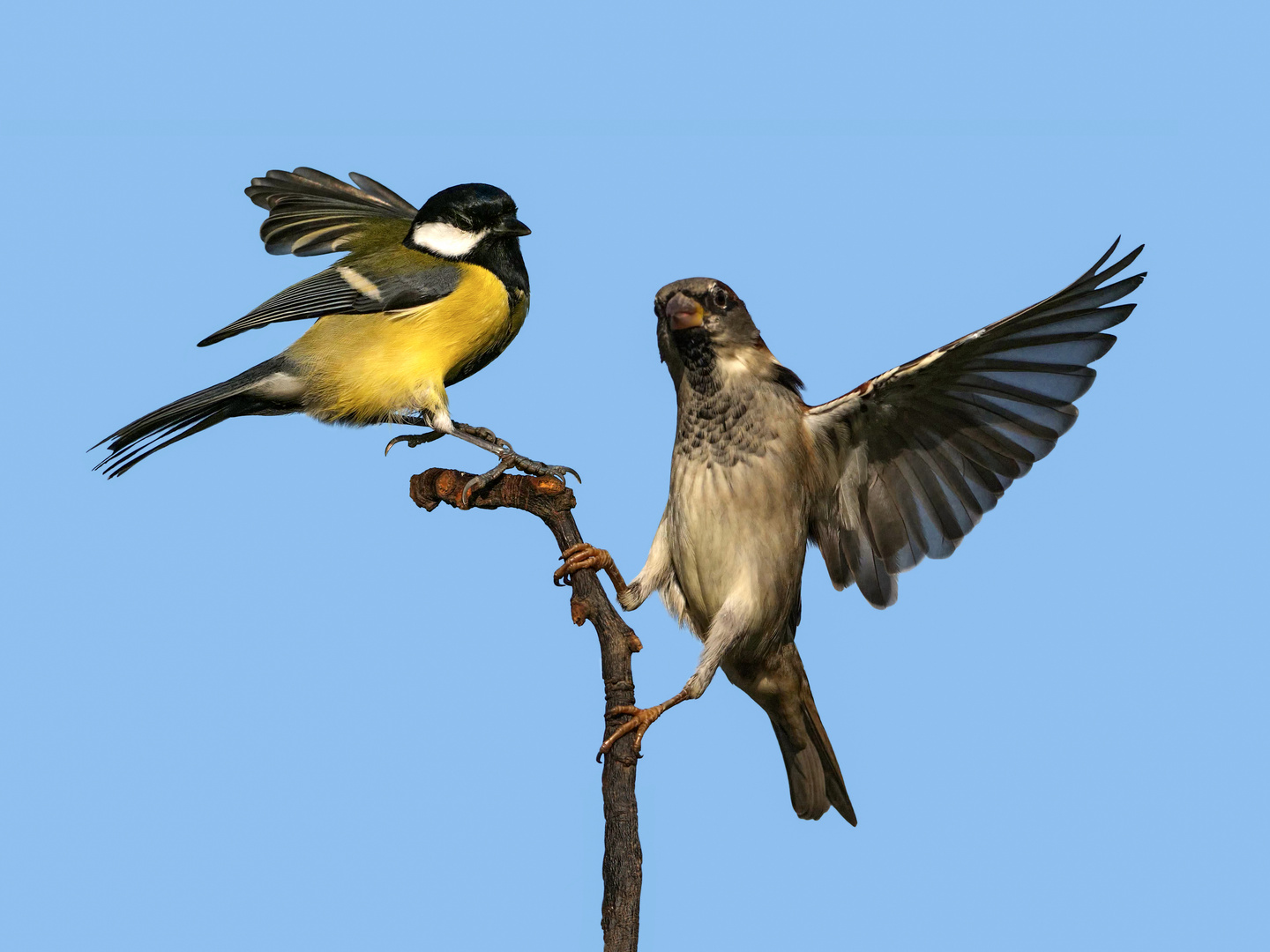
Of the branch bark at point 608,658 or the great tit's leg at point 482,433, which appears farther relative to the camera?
the great tit's leg at point 482,433

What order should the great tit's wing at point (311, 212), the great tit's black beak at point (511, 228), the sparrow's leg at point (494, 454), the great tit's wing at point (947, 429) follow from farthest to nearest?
the great tit's wing at point (311, 212) → the great tit's black beak at point (511, 228) → the sparrow's leg at point (494, 454) → the great tit's wing at point (947, 429)

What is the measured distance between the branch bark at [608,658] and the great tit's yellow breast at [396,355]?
0.91 feet

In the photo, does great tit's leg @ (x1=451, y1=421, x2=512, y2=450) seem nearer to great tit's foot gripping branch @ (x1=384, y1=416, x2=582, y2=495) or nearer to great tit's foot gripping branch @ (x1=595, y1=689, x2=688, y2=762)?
great tit's foot gripping branch @ (x1=384, y1=416, x2=582, y2=495)

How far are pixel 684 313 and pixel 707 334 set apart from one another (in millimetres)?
111

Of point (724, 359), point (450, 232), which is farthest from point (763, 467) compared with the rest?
point (450, 232)

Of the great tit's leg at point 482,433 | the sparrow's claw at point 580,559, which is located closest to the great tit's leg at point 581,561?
the sparrow's claw at point 580,559

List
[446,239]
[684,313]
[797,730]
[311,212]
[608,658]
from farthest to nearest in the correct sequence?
[311,212]
[797,730]
[446,239]
[608,658]
[684,313]

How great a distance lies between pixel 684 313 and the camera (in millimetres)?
3680

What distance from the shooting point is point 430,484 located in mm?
3938

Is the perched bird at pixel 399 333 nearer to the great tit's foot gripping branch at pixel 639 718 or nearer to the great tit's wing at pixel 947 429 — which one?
the great tit's foot gripping branch at pixel 639 718

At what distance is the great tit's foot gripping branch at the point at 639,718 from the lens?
370 centimetres

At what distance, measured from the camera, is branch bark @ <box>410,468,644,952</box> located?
12.1 ft

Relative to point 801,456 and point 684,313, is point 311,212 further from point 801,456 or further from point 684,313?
point 801,456

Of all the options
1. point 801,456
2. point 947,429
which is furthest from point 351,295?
point 947,429
